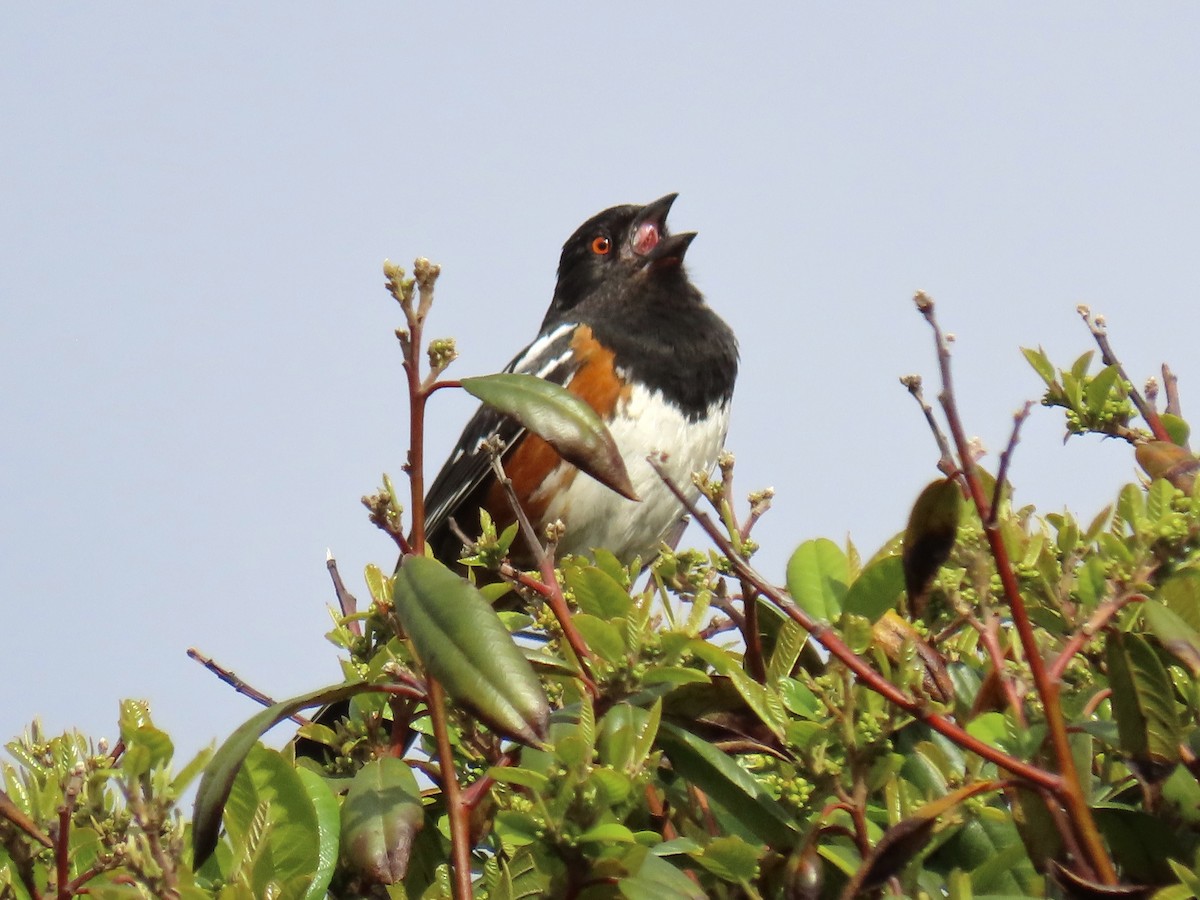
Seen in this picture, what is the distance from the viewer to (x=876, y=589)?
1.08 meters

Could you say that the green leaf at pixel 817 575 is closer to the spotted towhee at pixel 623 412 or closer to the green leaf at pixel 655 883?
the green leaf at pixel 655 883

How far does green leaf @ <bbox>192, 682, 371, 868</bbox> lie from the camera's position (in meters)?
0.90

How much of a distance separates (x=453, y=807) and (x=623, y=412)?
285 cm

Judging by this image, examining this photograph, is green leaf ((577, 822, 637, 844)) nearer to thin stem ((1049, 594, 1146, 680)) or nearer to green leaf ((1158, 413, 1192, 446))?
thin stem ((1049, 594, 1146, 680))

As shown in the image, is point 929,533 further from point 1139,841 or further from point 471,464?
point 471,464

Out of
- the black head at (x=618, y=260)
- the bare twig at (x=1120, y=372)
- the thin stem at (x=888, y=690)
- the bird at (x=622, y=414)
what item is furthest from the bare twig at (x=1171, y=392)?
the black head at (x=618, y=260)

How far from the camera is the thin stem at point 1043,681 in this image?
813 mm

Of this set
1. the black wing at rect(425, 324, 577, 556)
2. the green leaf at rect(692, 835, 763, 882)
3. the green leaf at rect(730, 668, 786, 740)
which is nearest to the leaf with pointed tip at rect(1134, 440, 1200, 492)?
the green leaf at rect(730, 668, 786, 740)

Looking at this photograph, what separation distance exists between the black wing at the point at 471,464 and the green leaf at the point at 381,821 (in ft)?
9.36

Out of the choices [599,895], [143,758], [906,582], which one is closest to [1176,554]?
[906,582]

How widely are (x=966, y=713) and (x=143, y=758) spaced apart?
23.1 inches

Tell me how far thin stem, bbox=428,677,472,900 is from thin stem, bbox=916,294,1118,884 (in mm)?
343

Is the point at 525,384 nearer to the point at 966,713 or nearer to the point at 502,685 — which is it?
the point at 502,685

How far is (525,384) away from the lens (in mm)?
1092
